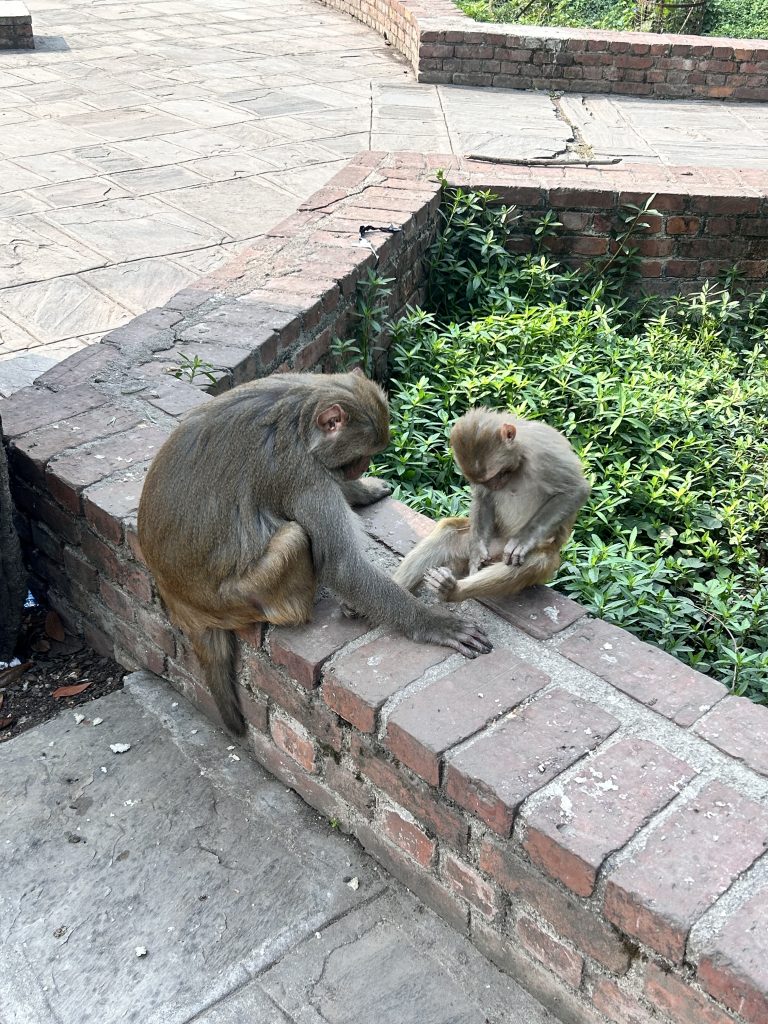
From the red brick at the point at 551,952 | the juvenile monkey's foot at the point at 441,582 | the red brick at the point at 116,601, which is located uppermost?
the juvenile monkey's foot at the point at 441,582

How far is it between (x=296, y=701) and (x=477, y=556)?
2.39ft

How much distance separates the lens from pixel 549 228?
574 cm

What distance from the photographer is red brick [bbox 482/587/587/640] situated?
2584mm

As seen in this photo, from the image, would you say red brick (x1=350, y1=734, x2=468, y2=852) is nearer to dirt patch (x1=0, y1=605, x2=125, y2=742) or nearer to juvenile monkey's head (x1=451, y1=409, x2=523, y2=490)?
juvenile monkey's head (x1=451, y1=409, x2=523, y2=490)

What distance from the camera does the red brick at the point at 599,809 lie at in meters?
1.92

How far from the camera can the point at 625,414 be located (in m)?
4.39

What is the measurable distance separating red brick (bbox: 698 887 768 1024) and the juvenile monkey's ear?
140 cm

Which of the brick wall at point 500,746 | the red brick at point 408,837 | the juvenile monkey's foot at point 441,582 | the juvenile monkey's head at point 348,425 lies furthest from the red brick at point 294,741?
the juvenile monkey's head at point 348,425

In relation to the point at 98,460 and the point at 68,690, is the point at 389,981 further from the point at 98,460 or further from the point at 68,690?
the point at 98,460

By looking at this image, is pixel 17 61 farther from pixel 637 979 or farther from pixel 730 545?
pixel 637 979

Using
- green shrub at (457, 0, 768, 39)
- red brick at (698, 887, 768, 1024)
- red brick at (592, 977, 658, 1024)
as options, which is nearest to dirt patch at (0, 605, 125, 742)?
red brick at (592, 977, 658, 1024)

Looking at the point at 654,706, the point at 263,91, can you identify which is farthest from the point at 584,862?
the point at 263,91

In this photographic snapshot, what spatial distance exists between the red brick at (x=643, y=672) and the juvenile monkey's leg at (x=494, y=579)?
0.81 ft

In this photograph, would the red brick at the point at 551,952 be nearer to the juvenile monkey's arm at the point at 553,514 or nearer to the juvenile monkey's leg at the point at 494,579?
the juvenile monkey's leg at the point at 494,579
